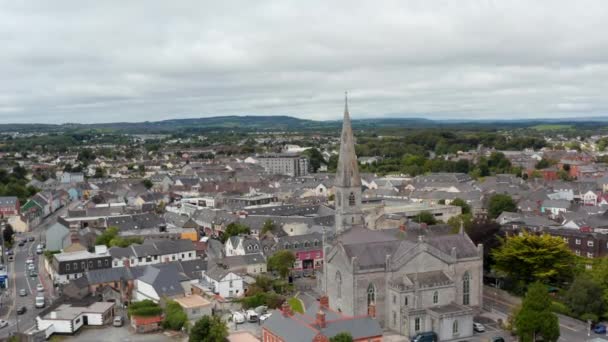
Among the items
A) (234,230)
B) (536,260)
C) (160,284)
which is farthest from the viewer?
(234,230)

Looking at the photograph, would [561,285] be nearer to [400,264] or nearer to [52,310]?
[400,264]

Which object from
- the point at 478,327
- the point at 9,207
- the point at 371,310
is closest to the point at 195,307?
the point at 371,310

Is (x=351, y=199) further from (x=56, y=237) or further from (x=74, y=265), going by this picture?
(x=56, y=237)

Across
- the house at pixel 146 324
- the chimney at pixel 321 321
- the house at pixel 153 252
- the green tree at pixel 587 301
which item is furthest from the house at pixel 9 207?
the green tree at pixel 587 301

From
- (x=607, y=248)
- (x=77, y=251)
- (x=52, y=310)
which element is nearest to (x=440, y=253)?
(x=607, y=248)

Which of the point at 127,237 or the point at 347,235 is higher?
the point at 347,235

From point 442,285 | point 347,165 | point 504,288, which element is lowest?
point 504,288

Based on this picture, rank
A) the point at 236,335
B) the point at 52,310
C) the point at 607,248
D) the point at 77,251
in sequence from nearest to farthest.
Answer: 1. the point at 236,335
2. the point at 52,310
3. the point at 607,248
4. the point at 77,251
